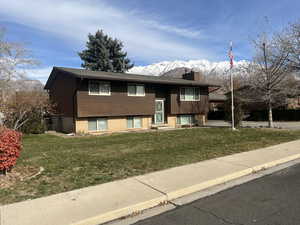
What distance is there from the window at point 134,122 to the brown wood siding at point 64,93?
4348 mm

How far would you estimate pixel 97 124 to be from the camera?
1608 centimetres

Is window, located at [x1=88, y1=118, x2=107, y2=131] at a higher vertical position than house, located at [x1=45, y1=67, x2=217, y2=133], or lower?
lower

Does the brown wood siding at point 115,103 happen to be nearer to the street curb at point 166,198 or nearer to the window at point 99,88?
the window at point 99,88

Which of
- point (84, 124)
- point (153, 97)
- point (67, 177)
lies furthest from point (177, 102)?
point (67, 177)

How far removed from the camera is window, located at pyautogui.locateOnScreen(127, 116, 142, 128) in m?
17.7

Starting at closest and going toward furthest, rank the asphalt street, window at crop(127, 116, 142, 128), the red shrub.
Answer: the asphalt street, the red shrub, window at crop(127, 116, 142, 128)

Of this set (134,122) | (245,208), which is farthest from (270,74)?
(245,208)

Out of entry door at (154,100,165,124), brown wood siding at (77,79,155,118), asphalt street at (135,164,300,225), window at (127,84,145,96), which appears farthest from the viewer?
entry door at (154,100,165,124)

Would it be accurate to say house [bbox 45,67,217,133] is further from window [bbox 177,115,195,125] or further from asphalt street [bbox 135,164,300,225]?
asphalt street [bbox 135,164,300,225]

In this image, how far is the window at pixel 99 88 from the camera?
1552cm

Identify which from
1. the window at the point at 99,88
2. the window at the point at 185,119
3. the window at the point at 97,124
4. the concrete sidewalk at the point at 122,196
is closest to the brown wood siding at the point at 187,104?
the window at the point at 185,119

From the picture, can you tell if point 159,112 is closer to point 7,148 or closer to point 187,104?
point 187,104

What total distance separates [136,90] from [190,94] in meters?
5.68

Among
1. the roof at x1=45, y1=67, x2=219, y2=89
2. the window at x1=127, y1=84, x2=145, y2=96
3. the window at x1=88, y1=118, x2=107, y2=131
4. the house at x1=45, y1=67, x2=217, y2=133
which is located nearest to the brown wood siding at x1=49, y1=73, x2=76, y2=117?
the house at x1=45, y1=67, x2=217, y2=133
